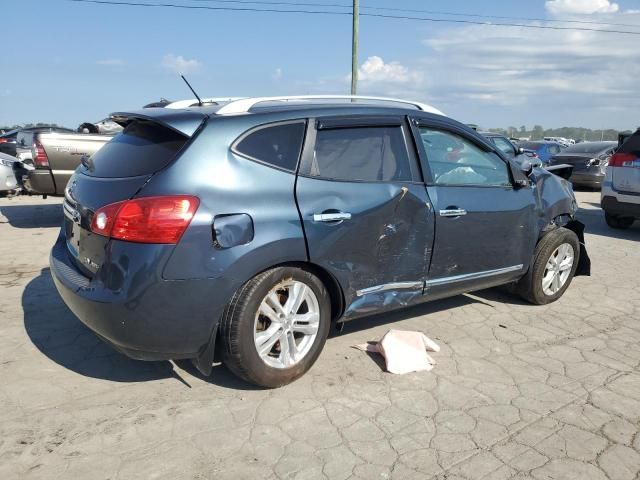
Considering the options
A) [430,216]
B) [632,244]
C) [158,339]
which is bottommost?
[632,244]

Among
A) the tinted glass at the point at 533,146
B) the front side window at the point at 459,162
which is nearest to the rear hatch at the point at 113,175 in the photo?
the front side window at the point at 459,162

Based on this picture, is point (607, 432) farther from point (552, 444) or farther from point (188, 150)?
point (188, 150)

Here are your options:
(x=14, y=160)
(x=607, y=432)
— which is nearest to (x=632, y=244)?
(x=607, y=432)

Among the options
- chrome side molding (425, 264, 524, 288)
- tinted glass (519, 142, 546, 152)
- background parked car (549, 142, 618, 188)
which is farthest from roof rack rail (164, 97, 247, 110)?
tinted glass (519, 142, 546, 152)

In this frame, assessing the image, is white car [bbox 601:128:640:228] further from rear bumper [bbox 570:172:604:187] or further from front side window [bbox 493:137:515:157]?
rear bumper [bbox 570:172:604:187]

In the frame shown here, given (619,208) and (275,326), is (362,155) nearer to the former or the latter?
(275,326)

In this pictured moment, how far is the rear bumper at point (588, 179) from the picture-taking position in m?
14.1

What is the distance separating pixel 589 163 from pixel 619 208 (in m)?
6.40

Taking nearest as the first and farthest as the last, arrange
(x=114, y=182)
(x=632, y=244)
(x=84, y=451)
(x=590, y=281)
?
(x=84, y=451) → (x=114, y=182) → (x=590, y=281) → (x=632, y=244)

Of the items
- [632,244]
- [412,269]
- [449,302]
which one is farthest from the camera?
[632,244]

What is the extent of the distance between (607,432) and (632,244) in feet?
19.3

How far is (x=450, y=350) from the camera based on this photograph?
13.2 feet

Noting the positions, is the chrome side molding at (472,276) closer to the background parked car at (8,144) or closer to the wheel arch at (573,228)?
the wheel arch at (573,228)

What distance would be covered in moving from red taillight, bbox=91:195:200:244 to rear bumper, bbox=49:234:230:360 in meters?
0.07
